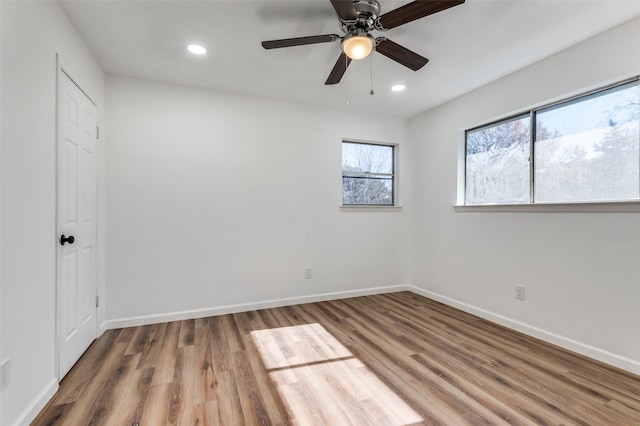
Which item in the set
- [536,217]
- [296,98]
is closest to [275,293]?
[296,98]

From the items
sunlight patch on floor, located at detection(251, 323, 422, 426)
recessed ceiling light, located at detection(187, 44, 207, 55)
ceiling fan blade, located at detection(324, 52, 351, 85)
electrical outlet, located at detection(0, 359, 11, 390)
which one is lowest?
sunlight patch on floor, located at detection(251, 323, 422, 426)

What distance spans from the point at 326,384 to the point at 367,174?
2809mm

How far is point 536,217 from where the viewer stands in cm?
263

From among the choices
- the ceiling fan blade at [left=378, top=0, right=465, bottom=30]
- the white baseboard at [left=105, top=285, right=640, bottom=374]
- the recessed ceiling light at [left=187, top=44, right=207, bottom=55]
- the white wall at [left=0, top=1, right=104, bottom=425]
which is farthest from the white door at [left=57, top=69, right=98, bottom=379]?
the ceiling fan blade at [left=378, top=0, right=465, bottom=30]

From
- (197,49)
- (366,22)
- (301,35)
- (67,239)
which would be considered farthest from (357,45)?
(67,239)

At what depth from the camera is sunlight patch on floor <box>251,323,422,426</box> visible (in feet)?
5.19

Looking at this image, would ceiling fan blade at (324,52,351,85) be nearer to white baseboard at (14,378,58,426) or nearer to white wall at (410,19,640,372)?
white wall at (410,19,640,372)

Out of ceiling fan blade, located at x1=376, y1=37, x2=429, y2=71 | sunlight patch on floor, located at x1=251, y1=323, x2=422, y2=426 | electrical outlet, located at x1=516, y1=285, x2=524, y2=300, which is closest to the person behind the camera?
sunlight patch on floor, located at x1=251, y1=323, x2=422, y2=426

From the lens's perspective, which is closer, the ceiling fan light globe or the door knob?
the ceiling fan light globe

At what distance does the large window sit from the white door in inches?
150

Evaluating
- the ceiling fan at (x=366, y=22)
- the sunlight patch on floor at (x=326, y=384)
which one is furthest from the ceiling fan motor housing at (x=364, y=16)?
the sunlight patch on floor at (x=326, y=384)

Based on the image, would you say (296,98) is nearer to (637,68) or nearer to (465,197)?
(465,197)

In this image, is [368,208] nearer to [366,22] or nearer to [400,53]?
[400,53]

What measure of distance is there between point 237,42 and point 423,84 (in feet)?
6.28
